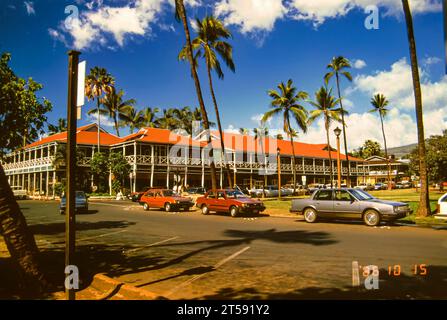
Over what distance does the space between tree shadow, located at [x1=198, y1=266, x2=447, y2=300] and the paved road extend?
15 mm

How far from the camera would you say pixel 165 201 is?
2219cm

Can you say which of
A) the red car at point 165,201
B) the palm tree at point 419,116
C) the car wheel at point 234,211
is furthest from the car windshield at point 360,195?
the red car at point 165,201

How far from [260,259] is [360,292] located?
9.27ft

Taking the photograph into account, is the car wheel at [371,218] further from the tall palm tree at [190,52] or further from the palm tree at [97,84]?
the palm tree at [97,84]

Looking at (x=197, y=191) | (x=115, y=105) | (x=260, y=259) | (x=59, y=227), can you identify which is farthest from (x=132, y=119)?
(x=260, y=259)

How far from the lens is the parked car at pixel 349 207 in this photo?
12.8m

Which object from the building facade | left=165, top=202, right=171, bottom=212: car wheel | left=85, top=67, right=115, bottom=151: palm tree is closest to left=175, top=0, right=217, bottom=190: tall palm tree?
left=165, top=202, right=171, bottom=212: car wheel

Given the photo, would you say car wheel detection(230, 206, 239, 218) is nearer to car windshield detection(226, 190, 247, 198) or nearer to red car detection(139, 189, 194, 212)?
car windshield detection(226, 190, 247, 198)

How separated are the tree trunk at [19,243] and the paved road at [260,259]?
0.95 meters

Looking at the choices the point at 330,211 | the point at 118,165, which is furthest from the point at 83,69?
the point at 118,165

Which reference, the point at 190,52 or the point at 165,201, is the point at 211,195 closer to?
the point at 165,201

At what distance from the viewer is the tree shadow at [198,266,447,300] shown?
5.02 meters
